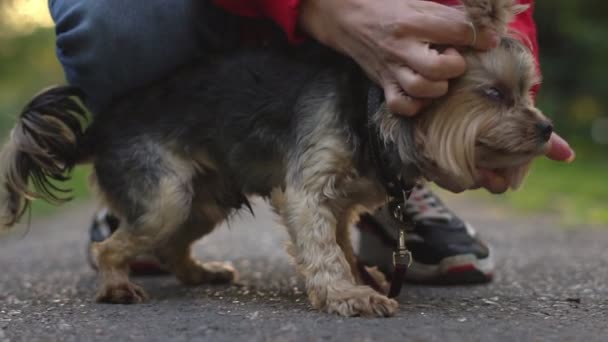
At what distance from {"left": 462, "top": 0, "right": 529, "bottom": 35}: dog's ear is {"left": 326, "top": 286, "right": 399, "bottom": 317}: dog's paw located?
1.17 m

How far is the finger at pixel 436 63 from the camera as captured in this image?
127 inches

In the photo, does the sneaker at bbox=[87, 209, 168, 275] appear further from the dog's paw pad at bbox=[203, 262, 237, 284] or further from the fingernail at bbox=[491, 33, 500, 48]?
the fingernail at bbox=[491, 33, 500, 48]

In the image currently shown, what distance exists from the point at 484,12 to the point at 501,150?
Result: 573 mm

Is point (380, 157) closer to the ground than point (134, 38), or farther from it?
closer to the ground

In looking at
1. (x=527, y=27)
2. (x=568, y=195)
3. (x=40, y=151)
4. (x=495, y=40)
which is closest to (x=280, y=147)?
(x=495, y=40)

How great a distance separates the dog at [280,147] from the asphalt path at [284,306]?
0.80 feet

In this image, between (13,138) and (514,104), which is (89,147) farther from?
(514,104)

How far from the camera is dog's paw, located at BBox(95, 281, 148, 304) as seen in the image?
150 inches

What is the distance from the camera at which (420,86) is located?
327cm

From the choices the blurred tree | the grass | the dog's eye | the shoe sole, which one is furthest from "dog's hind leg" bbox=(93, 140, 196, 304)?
the blurred tree

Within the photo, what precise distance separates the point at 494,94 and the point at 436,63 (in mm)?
295

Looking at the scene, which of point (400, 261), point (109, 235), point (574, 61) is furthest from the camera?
point (574, 61)

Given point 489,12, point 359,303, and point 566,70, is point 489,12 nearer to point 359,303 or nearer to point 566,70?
point 359,303

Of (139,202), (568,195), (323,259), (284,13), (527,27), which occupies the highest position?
(284,13)
